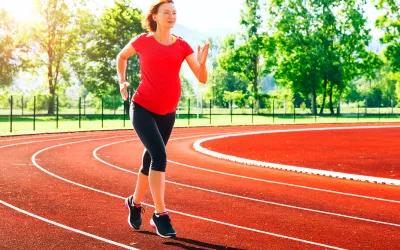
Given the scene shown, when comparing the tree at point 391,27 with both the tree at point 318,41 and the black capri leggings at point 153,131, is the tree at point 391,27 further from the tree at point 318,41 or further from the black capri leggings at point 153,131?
the black capri leggings at point 153,131

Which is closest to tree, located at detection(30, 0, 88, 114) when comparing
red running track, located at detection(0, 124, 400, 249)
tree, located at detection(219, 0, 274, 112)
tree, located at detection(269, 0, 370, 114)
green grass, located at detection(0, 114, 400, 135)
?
green grass, located at detection(0, 114, 400, 135)

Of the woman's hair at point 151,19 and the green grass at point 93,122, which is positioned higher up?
the woman's hair at point 151,19

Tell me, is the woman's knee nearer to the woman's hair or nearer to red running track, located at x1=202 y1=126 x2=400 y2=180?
the woman's hair

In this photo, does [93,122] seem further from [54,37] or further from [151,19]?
[151,19]

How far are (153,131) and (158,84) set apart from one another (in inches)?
18.1

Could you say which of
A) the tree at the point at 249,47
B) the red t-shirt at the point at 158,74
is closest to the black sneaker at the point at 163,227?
the red t-shirt at the point at 158,74

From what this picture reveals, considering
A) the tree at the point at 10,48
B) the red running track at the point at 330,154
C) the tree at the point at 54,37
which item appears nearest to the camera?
the red running track at the point at 330,154

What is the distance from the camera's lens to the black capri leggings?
582 centimetres

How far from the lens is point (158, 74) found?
19.2 ft

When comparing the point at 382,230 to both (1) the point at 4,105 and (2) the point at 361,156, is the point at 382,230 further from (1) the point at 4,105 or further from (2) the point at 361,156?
(1) the point at 4,105

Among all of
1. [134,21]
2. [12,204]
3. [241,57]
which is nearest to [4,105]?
[134,21]

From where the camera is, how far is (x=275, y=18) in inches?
2670

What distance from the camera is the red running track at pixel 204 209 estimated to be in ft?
19.7

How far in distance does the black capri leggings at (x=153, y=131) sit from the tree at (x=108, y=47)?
59175mm
